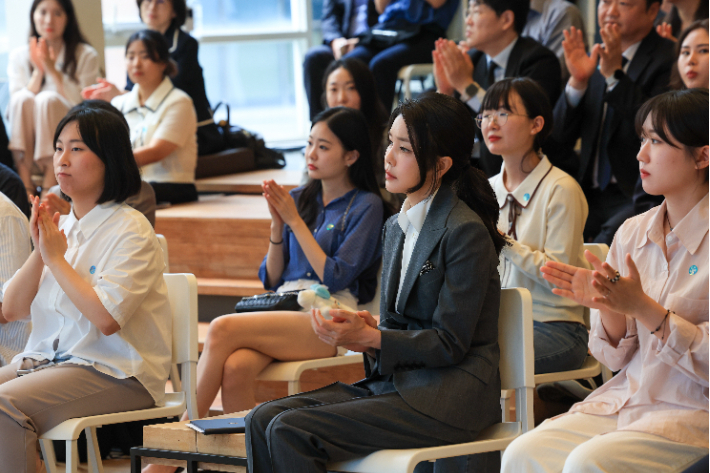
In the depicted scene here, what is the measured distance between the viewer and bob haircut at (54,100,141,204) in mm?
2168

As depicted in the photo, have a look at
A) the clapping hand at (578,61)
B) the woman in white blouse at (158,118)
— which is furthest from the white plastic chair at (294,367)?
the woman in white blouse at (158,118)

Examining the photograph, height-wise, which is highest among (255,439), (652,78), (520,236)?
(652,78)

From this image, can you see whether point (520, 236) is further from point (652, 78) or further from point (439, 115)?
point (652, 78)

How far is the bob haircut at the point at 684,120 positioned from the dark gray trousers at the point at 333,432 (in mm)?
711

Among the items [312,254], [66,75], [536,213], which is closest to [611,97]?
[536,213]

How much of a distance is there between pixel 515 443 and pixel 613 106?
5.99 feet

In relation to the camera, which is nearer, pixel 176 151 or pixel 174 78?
pixel 176 151

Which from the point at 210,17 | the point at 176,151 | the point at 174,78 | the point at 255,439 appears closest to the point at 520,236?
the point at 255,439

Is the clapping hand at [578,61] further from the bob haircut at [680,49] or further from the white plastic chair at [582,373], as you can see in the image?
the white plastic chair at [582,373]

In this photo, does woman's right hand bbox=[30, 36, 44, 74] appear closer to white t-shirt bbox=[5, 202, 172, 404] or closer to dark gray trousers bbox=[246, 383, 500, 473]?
white t-shirt bbox=[5, 202, 172, 404]

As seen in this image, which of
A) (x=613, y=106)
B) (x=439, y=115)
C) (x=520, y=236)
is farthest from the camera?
(x=613, y=106)

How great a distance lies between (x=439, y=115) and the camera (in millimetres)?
1768

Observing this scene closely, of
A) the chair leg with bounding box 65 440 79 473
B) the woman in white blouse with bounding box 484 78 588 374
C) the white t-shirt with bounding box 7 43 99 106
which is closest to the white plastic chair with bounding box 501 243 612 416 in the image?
the woman in white blouse with bounding box 484 78 588 374

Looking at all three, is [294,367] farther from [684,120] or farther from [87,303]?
[684,120]
